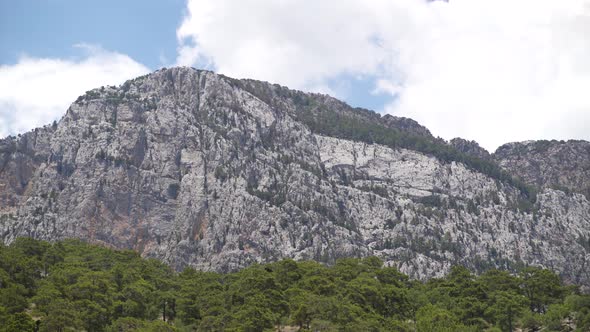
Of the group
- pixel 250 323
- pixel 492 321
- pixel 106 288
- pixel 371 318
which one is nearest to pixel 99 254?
pixel 106 288

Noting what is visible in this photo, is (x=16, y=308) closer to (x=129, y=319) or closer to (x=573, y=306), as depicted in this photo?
(x=129, y=319)

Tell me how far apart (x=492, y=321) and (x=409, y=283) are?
35244mm

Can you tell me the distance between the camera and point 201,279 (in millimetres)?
121500

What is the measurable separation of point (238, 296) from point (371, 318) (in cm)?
2290

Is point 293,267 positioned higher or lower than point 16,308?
higher

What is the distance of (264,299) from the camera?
318ft

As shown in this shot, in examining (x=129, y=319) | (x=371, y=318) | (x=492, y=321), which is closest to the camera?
(x=129, y=319)

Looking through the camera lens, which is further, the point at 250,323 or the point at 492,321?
the point at 492,321

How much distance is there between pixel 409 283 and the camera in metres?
140

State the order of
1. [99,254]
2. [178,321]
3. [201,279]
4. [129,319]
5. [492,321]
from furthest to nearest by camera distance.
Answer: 1. [99,254]
2. [201,279]
3. [492,321]
4. [178,321]
5. [129,319]

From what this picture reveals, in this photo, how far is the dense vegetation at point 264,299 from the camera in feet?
286

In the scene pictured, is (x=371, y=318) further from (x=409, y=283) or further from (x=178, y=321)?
(x=409, y=283)

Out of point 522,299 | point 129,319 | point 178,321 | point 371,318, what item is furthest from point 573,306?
point 129,319

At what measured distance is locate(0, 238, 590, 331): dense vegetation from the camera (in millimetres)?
87213
